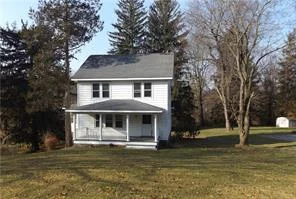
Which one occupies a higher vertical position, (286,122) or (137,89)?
(137,89)

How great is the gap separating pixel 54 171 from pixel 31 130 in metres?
24.5

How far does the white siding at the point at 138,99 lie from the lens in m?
29.9

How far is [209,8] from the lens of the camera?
3028 centimetres

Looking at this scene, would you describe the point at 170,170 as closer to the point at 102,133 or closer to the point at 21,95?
the point at 102,133

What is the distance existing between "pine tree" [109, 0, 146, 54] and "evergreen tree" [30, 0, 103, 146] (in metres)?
27.5

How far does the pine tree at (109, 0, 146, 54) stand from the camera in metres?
60.5

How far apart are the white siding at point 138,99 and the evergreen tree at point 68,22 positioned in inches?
53.0

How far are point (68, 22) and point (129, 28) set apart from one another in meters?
31.8

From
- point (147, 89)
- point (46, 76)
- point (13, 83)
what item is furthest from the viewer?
point (13, 83)

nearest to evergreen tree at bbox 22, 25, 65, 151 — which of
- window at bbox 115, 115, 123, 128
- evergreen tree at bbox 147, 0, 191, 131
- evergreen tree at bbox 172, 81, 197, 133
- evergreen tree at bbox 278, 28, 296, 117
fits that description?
window at bbox 115, 115, 123, 128

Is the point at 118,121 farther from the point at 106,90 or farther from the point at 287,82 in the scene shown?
the point at 287,82

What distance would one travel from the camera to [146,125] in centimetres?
3070

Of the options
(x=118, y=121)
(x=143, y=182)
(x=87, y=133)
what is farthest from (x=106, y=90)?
(x=143, y=182)

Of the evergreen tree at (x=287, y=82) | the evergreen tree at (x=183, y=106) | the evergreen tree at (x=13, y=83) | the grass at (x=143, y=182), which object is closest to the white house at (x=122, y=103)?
the evergreen tree at (x=13, y=83)
